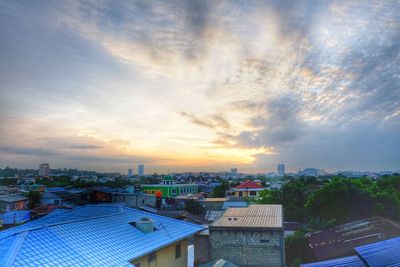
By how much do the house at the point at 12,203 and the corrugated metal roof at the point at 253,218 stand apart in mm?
34803

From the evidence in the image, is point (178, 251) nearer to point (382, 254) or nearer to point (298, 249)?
point (382, 254)

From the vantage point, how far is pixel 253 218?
1995 cm

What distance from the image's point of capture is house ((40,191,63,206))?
4433cm

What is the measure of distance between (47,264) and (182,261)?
9111 mm

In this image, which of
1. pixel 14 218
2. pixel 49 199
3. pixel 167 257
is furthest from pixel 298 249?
pixel 49 199

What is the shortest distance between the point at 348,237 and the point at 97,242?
16070 millimetres

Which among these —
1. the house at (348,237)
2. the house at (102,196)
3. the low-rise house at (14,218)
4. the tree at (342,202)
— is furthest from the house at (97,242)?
the house at (102,196)

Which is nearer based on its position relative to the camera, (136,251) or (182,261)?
(136,251)

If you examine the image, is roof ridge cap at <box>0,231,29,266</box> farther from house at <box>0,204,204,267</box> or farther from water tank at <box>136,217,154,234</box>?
water tank at <box>136,217,154,234</box>

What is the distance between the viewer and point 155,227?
14.5 m

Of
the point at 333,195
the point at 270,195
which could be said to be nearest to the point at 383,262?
the point at 333,195

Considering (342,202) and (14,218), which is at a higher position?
(342,202)

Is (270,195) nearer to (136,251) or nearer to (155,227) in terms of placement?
(155,227)

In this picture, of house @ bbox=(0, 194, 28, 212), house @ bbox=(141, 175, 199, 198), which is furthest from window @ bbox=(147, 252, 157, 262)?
house @ bbox=(141, 175, 199, 198)
